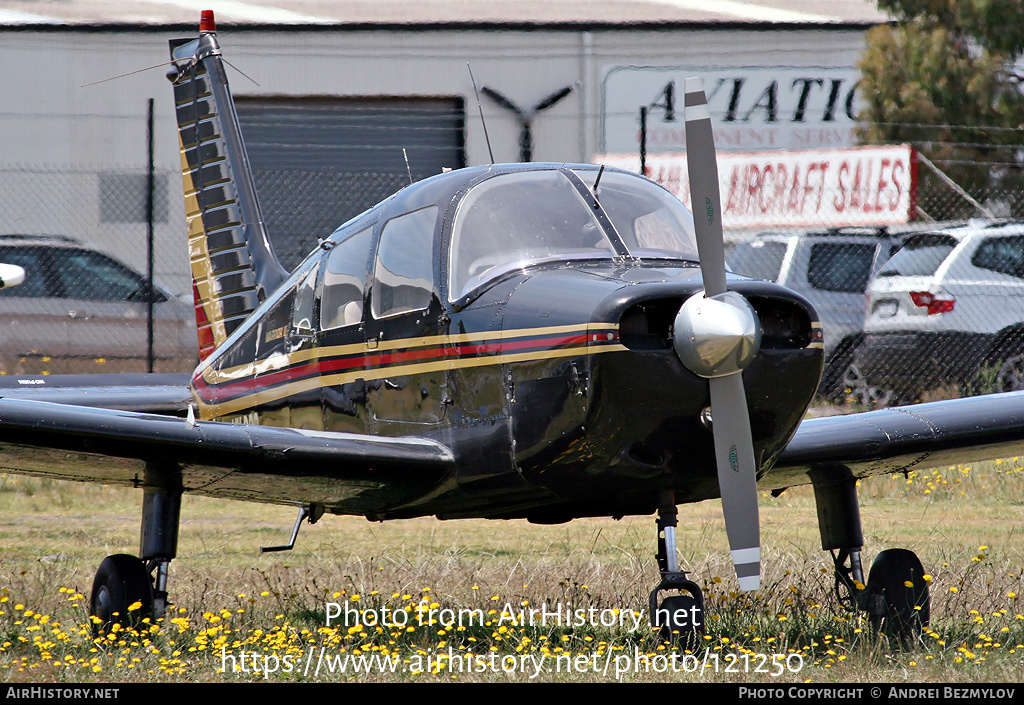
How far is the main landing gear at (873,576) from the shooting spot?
20.0 feet

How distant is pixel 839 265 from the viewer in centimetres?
1447

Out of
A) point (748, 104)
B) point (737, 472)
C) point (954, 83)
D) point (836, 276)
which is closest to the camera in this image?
point (737, 472)

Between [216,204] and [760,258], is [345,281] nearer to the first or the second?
[216,204]

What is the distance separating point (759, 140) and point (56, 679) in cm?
1937

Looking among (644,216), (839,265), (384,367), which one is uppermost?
(839,265)

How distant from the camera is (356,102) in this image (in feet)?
72.8

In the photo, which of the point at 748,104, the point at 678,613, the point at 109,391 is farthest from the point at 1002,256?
the point at 109,391

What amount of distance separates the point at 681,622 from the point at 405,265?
2163mm

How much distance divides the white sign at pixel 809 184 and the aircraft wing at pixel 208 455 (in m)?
11.3

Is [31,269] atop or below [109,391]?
atop

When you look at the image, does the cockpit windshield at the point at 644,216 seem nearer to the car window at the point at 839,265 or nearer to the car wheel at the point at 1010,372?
the car window at the point at 839,265

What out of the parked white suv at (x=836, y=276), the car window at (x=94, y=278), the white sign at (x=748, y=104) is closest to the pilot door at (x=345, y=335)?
the parked white suv at (x=836, y=276)

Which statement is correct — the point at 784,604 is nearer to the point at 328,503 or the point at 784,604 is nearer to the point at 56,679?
the point at 328,503
